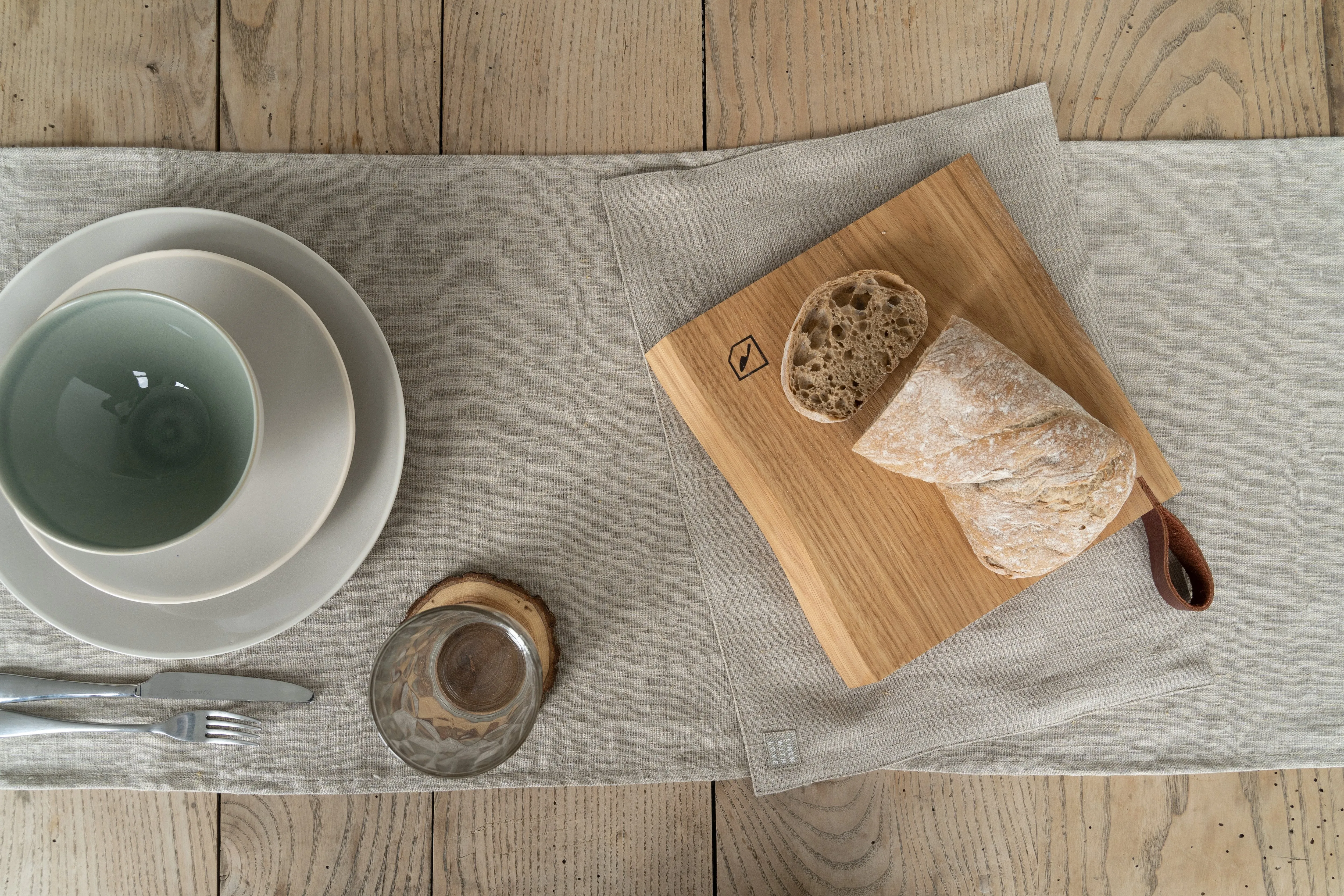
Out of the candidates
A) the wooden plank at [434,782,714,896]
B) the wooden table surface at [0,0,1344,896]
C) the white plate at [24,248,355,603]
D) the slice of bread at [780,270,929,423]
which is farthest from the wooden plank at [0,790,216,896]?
the slice of bread at [780,270,929,423]

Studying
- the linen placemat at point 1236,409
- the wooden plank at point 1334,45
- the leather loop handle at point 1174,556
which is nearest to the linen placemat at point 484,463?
the linen placemat at point 1236,409

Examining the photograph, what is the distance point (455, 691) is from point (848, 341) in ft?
2.04

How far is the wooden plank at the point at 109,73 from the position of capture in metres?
0.99

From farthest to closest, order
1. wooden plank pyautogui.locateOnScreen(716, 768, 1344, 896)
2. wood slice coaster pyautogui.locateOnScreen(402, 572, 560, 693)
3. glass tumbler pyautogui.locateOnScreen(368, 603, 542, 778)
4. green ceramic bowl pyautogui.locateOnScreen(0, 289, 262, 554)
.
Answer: wooden plank pyautogui.locateOnScreen(716, 768, 1344, 896)
wood slice coaster pyautogui.locateOnScreen(402, 572, 560, 693)
glass tumbler pyautogui.locateOnScreen(368, 603, 542, 778)
green ceramic bowl pyautogui.locateOnScreen(0, 289, 262, 554)

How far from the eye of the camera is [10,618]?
936 mm

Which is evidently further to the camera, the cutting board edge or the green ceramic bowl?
the cutting board edge

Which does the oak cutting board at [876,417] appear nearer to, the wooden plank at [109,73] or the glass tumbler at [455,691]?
the glass tumbler at [455,691]

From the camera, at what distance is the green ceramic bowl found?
67 cm

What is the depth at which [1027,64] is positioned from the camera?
1.04 m

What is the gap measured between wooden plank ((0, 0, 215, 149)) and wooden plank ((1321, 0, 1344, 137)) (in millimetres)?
1558

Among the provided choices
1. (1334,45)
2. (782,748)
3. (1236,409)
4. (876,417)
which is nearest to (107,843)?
(782,748)

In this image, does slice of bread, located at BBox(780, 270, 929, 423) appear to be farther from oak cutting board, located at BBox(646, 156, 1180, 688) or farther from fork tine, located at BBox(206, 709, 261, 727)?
fork tine, located at BBox(206, 709, 261, 727)

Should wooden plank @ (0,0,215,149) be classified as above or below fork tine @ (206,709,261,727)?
above

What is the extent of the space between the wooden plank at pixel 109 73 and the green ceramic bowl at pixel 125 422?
0.44m
